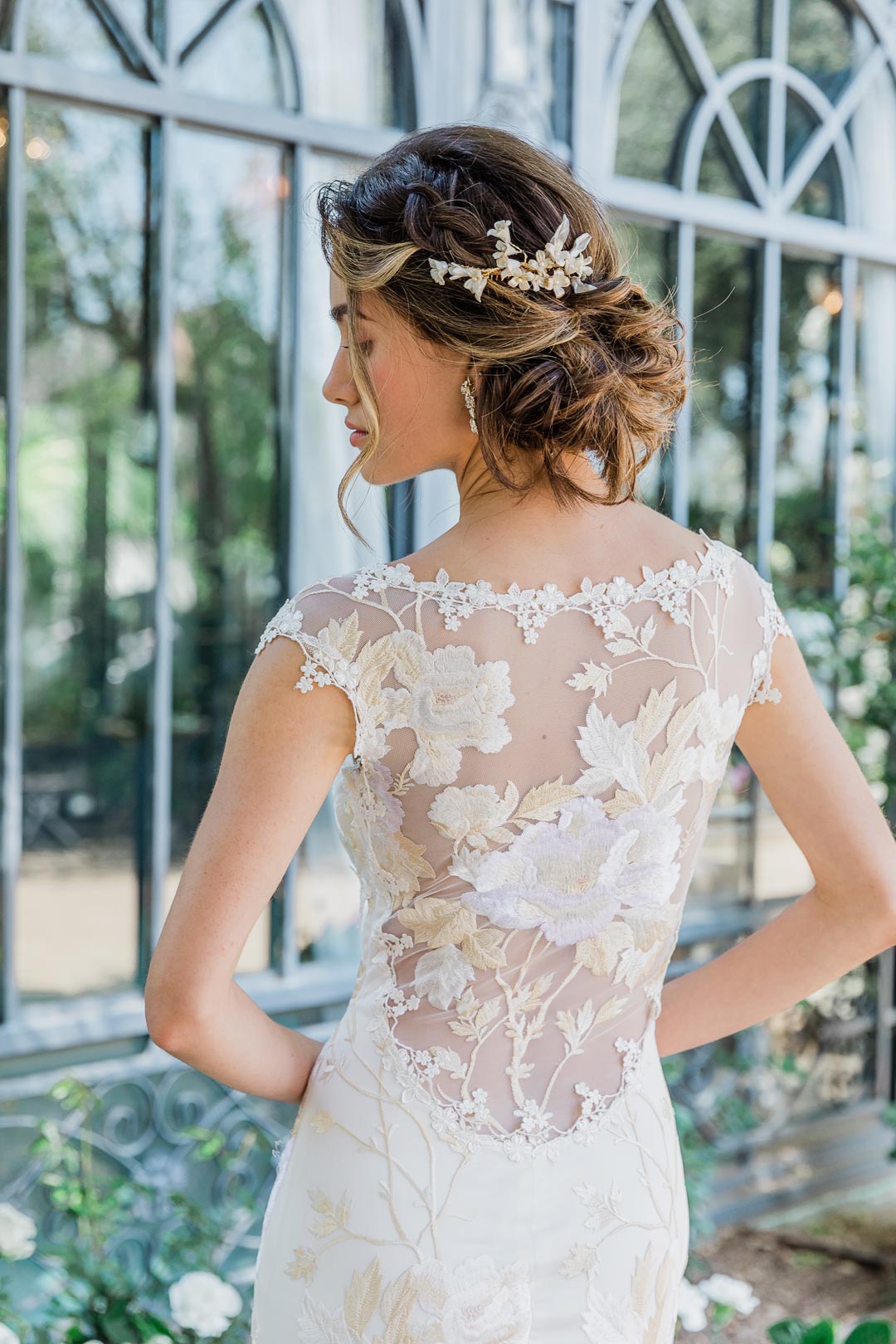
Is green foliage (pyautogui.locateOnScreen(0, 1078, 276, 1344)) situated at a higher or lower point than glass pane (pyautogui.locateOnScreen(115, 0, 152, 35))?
lower

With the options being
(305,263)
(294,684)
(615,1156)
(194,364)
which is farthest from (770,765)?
(194,364)

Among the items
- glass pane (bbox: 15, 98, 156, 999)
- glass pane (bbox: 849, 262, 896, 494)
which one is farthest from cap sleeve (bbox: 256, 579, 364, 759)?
glass pane (bbox: 15, 98, 156, 999)

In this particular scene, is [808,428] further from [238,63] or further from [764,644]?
[764,644]

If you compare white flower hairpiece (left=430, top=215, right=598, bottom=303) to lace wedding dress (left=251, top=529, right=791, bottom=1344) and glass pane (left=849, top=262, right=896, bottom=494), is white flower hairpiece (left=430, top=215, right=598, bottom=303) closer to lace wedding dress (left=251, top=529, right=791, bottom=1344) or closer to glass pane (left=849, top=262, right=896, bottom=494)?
lace wedding dress (left=251, top=529, right=791, bottom=1344)

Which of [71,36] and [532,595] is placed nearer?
[532,595]

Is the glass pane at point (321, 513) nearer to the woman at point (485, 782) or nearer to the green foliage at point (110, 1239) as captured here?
the green foliage at point (110, 1239)

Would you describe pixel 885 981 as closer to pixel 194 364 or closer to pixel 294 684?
pixel 294 684

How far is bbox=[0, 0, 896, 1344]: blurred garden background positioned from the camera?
2.74m

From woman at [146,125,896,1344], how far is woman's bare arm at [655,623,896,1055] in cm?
5

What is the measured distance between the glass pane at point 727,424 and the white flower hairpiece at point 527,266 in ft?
9.17

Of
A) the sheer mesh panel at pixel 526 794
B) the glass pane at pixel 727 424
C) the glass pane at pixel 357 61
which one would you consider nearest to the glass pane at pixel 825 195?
the glass pane at pixel 727 424

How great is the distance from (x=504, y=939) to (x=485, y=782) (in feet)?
0.56

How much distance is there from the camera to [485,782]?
48.3 inches

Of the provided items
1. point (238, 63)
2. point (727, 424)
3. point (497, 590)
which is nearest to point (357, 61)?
point (238, 63)
